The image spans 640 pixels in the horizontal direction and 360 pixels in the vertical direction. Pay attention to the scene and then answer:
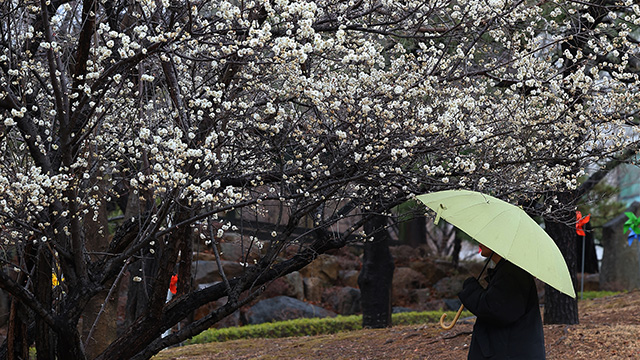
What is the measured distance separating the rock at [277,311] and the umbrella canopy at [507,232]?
40.4ft

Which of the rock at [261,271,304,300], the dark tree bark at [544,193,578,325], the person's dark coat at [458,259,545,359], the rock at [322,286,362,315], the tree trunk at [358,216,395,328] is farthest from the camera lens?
the rock at [322,286,362,315]

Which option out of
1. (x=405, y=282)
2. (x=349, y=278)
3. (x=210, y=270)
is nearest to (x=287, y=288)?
(x=210, y=270)

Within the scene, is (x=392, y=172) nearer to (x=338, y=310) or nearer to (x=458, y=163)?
(x=458, y=163)

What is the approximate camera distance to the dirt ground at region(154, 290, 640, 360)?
7020 mm

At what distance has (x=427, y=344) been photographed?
314 inches

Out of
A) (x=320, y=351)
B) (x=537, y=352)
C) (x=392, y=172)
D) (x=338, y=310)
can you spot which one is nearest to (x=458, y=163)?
(x=392, y=172)

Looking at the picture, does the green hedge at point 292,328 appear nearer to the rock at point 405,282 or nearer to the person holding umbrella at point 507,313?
the rock at point 405,282

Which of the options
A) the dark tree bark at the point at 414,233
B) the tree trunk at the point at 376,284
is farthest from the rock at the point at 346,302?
the tree trunk at the point at 376,284

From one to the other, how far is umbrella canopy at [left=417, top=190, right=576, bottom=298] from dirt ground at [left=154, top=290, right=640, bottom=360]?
10.8 feet

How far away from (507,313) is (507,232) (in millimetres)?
504

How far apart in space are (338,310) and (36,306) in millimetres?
14423

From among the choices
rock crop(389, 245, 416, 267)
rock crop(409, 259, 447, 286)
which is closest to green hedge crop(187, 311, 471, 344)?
rock crop(409, 259, 447, 286)

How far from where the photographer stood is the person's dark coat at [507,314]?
3.96 metres

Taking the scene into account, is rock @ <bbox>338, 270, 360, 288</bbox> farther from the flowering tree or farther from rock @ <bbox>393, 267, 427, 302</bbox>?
the flowering tree
